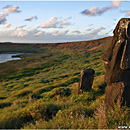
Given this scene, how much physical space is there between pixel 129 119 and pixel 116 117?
15.8 inches

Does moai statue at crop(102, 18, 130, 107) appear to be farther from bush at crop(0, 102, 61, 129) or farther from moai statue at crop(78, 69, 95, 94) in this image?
moai statue at crop(78, 69, 95, 94)

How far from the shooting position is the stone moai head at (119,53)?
593 centimetres

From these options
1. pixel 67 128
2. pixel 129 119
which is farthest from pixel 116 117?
pixel 67 128

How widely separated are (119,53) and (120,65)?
1.64 feet

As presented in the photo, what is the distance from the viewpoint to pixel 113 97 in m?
6.30

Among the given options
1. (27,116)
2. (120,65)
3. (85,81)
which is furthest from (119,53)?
(85,81)

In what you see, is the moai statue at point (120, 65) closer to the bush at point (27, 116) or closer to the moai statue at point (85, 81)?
the bush at point (27, 116)

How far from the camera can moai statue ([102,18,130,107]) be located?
5965 millimetres

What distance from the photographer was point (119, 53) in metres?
6.11

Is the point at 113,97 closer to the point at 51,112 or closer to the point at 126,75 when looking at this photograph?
the point at 126,75

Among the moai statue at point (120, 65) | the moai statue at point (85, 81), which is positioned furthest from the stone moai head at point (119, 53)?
the moai statue at point (85, 81)

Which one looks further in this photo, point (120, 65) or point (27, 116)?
point (27, 116)

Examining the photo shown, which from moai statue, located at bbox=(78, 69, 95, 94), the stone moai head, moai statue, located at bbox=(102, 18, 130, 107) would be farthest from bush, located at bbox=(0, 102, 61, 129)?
moai statue, located at bbox=(78, 69, 95, 94)

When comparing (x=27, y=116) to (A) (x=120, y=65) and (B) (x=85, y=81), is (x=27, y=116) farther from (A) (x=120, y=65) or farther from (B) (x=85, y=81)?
(B) (x=85, y=81)
